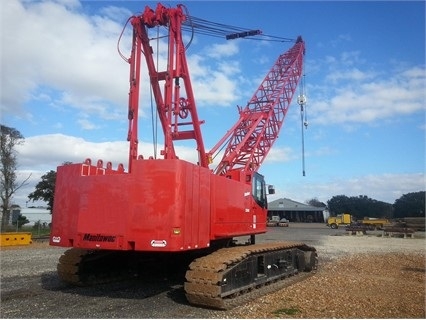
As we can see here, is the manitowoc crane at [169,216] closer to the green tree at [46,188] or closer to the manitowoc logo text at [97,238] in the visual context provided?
the manitowoc logo text at [97,238]

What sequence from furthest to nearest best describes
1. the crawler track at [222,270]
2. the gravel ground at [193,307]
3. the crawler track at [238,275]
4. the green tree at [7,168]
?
the green tree at [7,168]
the crawler track at [222,270]
the crawler track at [238,275]
the gravel ground at [193,307]

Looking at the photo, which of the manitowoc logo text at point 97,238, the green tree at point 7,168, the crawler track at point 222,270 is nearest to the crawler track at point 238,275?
the crawler track at point 222,270

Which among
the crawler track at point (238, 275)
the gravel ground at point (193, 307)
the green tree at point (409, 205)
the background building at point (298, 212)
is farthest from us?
the green tree at point (409, 205)

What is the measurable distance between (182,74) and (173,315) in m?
7.15

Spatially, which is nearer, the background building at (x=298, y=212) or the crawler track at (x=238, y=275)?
the crawler track at (x=238, y=275)

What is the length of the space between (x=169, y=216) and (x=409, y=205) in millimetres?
116173

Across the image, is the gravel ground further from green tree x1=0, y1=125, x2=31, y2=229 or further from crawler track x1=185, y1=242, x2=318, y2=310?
green tree x1=0, y1=125, x2=31, y2=229

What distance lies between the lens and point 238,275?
9242 mm

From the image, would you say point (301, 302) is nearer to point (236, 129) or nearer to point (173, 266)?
point (173, 266)

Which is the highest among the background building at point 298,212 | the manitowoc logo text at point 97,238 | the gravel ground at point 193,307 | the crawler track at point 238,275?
the background building at point 298,212

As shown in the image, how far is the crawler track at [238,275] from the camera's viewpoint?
8.15m

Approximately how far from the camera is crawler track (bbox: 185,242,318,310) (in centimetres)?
815

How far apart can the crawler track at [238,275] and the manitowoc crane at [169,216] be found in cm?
2

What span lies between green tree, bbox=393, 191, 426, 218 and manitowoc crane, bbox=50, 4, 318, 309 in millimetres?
97691
